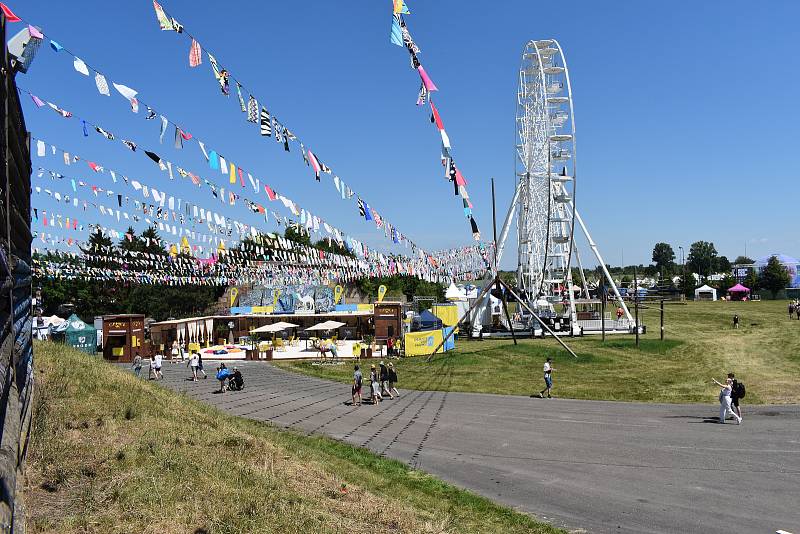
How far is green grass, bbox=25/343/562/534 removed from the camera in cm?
668

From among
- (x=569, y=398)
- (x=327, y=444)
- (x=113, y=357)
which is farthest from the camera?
(x=113, y=357)

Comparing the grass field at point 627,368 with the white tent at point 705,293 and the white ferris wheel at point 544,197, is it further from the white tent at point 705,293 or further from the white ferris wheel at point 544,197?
the white tent at point 705,293

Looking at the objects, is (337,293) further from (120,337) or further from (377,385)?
(377,385)

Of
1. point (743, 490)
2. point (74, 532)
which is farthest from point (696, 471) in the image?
point (74, 532)

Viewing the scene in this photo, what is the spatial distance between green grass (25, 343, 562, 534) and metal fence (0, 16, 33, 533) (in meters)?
0.60

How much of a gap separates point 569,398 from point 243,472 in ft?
48.3

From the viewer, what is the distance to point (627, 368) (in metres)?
27.7

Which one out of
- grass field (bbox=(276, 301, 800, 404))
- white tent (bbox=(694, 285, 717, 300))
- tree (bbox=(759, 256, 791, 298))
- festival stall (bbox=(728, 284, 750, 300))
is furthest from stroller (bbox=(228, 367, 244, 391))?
tree (bbox=(759, 256, 791, 298))

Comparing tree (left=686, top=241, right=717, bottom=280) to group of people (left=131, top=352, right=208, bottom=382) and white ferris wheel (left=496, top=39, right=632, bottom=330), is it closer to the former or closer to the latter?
white ferris wheel (left=496, top=39, right=632, bottom=330)

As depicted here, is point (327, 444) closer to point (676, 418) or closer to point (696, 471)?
point (696, 471)

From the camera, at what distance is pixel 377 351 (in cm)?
3684

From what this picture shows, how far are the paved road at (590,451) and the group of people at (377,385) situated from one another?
53 centimetres

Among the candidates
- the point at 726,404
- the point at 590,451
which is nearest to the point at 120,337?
the point at 590,451

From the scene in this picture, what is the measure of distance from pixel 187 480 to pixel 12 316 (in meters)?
3.37
